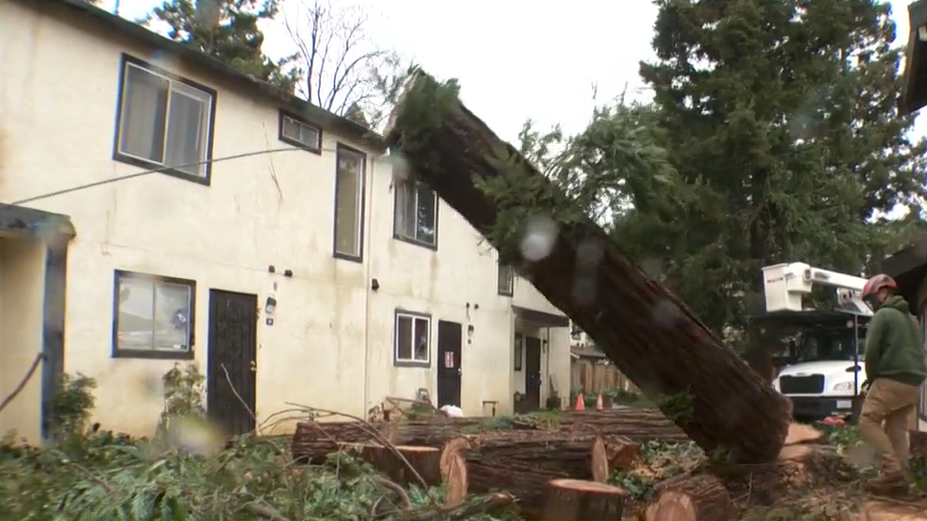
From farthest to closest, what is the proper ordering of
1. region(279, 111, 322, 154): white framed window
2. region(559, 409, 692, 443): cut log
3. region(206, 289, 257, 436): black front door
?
1. region(279, 111, 322, 154): white framed window
2. region(206, 289, 257, 436): black front door
3. region(559, 409, 692, 443): cut log

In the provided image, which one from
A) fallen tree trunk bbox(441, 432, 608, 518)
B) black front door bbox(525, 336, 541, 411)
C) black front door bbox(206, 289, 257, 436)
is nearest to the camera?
fallen tree trunk bbox(441, 432, 608, 518)

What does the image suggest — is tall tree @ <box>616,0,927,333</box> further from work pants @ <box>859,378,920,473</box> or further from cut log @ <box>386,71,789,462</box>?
cut log @ <box>386,71,789,462</box>

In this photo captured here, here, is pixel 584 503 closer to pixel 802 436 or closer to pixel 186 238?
pixel 802 436

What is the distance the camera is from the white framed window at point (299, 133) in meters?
12.7

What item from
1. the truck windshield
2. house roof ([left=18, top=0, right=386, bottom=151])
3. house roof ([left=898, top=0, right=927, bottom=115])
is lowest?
the truck windshield

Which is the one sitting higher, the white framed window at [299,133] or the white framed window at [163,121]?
the white framed window at [299,133]

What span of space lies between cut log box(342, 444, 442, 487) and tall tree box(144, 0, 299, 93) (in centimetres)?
2141

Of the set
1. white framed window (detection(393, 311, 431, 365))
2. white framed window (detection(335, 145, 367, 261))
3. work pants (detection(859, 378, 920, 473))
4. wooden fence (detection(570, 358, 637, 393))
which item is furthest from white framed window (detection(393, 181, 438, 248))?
wooden fence (detection(570, 358, 637, 393))

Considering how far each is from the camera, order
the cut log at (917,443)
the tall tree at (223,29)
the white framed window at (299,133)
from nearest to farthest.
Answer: the cut log at (917,443), the white framed window at (299,133), the tall tree at (223,29)

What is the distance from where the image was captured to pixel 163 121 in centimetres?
1080

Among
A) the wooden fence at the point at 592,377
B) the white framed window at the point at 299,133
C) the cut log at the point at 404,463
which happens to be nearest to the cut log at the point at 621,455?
the cut log at the point at 404,463

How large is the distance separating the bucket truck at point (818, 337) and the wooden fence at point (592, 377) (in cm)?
1194

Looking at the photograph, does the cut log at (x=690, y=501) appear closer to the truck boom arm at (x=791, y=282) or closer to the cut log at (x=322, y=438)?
the cut log at (x=322, y=438)

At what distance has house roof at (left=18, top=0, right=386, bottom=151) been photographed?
30.8ft
